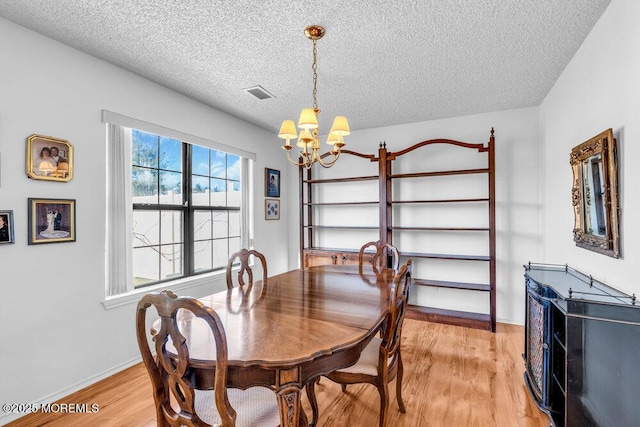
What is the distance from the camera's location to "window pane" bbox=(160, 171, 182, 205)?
3119 mm

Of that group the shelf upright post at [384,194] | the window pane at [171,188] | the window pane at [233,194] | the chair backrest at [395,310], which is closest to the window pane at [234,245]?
the window pane at [233,194]

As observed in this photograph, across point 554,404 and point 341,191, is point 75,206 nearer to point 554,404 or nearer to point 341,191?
point 341,191

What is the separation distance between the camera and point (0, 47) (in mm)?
1947

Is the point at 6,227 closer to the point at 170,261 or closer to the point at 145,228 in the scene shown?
the point at 145,228

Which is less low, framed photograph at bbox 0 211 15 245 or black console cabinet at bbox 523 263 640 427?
framed photograph at bbox 0 211 15 245

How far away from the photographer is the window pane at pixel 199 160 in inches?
135

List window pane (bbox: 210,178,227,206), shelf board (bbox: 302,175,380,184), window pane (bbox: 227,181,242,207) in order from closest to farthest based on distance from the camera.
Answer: window pane (bbox: 210,178,227,206)
window pane (bbox: 227,181,242,207)
shelf board (bbox: 302,175,380,184)

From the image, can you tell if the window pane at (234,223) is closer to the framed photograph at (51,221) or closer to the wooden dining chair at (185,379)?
the framed photograph at (51,221)

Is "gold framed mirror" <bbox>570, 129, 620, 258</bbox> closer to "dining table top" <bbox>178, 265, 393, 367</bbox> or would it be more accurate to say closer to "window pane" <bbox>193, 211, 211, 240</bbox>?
"dining table top" <bbox>178, 265, 393, 367</bbox>

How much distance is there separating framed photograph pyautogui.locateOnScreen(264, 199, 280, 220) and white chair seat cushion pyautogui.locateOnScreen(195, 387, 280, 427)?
3202 mm

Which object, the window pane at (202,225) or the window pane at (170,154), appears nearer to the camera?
the window pane at (170,154)

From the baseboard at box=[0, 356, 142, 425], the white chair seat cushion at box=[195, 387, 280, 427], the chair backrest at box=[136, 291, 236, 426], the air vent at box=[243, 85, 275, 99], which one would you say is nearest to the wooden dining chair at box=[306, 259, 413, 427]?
the white chair seat cushion at box=[195, 387, 280, 427]

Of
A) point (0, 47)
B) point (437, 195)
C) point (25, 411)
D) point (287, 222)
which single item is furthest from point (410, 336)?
point (0, 47)

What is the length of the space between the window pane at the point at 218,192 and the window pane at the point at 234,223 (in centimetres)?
22
